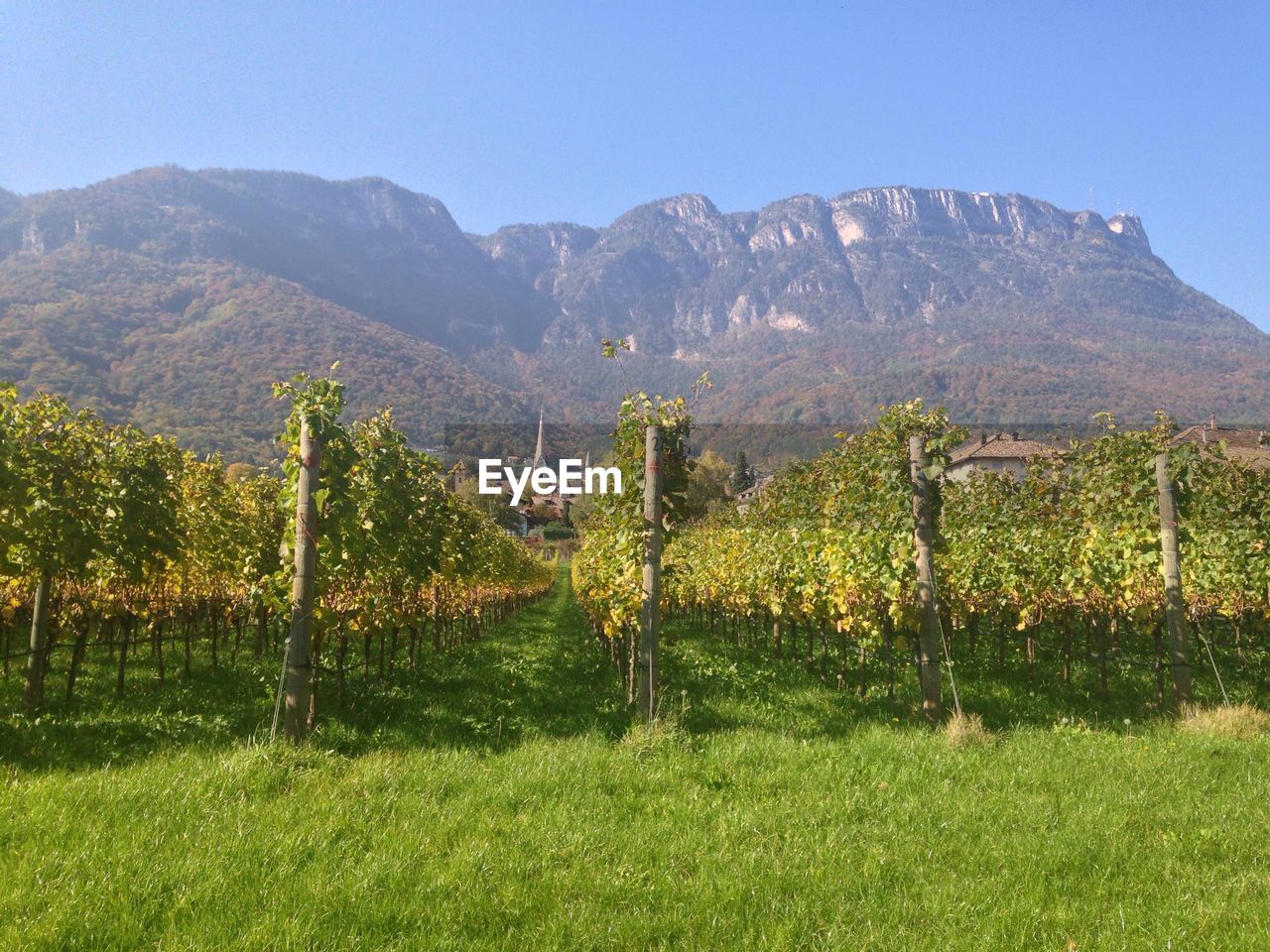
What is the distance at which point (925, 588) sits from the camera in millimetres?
6688

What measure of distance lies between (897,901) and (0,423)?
24.3 ft

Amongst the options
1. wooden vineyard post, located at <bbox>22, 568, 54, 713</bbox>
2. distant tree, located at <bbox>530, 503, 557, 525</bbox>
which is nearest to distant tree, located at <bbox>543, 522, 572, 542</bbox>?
distant tree, located at <bbox>530, 503, 557, 525</bbox>

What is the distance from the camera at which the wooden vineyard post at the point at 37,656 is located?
657 centimetres

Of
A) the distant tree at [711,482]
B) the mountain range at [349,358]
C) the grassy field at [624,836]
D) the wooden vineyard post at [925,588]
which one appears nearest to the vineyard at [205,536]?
the grassy field at [624,836]

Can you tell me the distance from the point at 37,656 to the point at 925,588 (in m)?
8.48

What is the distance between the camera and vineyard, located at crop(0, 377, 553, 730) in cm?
584

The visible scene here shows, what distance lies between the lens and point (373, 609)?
24.9 feet

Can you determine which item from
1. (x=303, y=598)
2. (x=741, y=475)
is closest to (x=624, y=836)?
(x=303, y=598)

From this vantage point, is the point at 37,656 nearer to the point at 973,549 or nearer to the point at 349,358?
the point at 973,549

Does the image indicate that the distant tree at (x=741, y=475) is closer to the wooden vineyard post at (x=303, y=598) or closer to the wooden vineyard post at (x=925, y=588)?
the wooden vineyard post at (x=925, y=588)

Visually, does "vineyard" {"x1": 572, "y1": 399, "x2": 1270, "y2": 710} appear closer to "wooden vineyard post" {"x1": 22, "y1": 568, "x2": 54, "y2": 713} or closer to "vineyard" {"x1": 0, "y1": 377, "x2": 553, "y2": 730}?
"vineyard" {"x1": 0, "y1": 377, "x2": 553, "y2": 730}

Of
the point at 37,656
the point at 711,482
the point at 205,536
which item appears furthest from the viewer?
the point at 711,482

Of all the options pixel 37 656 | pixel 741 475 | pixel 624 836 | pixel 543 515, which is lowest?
pixel 543 515

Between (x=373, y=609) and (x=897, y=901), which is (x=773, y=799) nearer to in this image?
(x=897, y=901)
